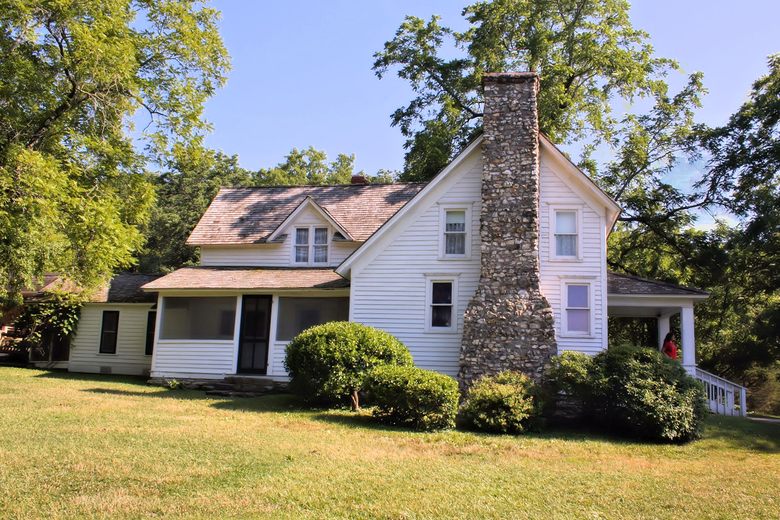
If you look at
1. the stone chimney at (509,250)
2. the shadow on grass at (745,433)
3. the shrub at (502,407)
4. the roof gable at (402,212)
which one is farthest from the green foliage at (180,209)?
the shadow on grass at (745,433)

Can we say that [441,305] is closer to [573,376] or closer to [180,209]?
Result: [573,376]

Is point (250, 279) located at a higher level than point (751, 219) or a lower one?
lower

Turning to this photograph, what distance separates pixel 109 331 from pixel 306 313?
898 cm

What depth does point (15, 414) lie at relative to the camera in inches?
478

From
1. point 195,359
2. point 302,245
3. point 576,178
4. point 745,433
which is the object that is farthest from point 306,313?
point 745,433

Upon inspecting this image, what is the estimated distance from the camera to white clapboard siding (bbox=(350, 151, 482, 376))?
17859mm

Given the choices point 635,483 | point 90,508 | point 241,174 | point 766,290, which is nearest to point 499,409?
point 635,483

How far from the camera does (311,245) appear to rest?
2198 cm

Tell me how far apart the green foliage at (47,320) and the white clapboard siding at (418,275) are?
11829mm

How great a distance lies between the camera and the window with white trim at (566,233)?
17500 mm

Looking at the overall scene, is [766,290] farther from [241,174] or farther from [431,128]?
[241,174]

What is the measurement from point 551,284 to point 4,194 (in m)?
14.1

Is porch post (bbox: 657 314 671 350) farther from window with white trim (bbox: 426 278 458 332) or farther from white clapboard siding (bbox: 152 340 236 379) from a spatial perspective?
white clapboard siding (bbox: 152 340 236 379)

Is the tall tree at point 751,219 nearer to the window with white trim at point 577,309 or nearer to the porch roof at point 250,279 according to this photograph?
the window with white trim at point 577,309
